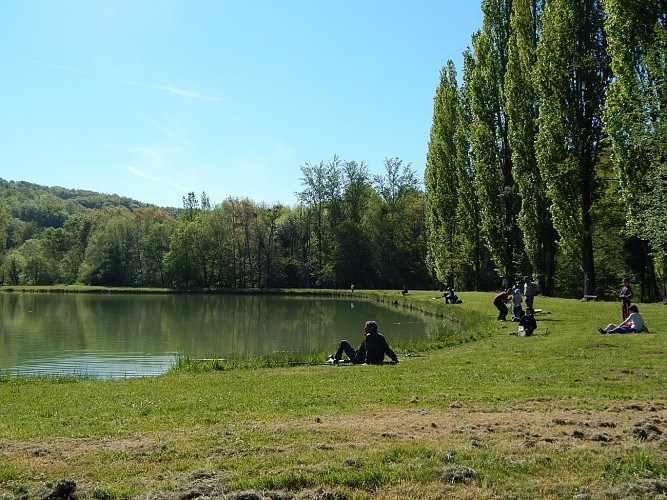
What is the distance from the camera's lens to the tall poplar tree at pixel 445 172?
55688 millimetres

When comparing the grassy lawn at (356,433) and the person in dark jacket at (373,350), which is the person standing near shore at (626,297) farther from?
the person in dark jacket at (373,350)

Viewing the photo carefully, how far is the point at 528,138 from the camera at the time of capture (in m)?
38.7

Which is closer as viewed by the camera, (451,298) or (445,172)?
(451,298)

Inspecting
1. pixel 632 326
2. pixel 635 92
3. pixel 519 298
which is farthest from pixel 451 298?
pixel 632 326

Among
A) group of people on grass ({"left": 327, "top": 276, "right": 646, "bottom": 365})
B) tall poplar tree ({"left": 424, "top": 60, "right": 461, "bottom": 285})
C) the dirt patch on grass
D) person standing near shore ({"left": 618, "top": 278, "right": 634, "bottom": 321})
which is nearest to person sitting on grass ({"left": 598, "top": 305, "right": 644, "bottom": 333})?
group of people on grass ({"left": 327, "top": 276, "right": 646, "bottom": 365})

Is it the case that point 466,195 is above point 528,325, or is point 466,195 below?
above

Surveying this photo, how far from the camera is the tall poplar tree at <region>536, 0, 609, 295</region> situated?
3247 cm

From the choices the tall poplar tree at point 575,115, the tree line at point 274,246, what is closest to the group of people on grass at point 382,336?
the tall poplar tree at point 575,115

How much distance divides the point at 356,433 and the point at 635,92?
24.1 m

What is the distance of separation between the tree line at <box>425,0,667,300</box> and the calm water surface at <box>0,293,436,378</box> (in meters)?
10.1

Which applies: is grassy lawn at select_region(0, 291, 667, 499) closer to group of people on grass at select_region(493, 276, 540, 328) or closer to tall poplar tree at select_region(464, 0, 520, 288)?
group of people on grass at select_region(493, 276, 540, 328)

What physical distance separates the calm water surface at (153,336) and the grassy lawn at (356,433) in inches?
209

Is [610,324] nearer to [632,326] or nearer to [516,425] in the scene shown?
[632,326]

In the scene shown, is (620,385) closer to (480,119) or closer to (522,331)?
(522,331)
